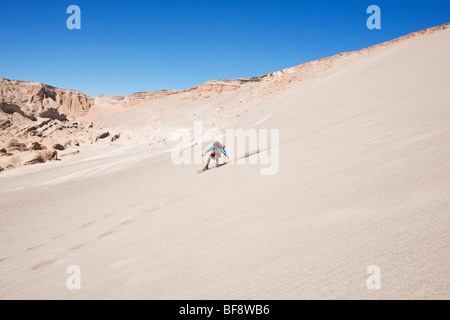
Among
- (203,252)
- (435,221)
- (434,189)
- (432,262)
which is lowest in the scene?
(203,252)

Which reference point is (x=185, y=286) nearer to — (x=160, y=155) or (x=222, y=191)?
(x=222, y=191)

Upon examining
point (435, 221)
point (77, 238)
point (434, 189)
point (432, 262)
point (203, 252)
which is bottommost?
point (77, 238)

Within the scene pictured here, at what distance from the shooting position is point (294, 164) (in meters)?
3.65

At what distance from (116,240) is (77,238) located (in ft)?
2.87

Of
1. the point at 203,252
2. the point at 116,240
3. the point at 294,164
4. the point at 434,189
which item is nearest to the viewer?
the point at 434,189

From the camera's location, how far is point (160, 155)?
980 cm

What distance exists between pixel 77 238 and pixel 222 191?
1.77 m

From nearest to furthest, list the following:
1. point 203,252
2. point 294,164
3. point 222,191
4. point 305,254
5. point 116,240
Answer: point 305,254
point 203,252
point 116,240
point 222,191
point 294,164

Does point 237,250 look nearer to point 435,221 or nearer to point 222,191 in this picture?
point 435,221
